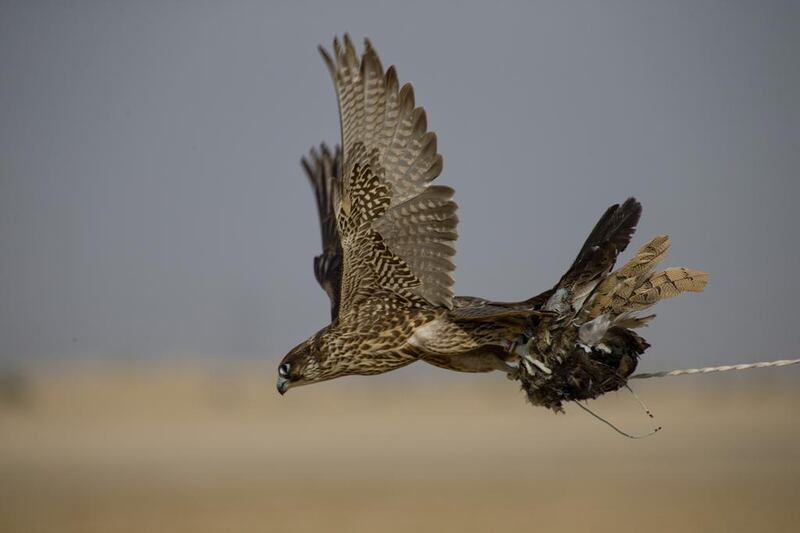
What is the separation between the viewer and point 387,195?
855cm

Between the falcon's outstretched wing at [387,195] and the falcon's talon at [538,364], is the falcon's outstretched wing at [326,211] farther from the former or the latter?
the falcon's talon at [538,364]

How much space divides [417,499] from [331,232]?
672 inches

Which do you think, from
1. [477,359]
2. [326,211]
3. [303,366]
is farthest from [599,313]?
[326,211]

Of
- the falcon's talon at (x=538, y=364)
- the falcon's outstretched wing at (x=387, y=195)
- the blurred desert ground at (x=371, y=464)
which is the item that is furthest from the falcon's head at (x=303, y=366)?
the blurred desert ground at (x=371, y=464)

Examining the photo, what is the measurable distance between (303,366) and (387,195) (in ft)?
4.34

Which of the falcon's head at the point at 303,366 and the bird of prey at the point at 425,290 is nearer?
the bird of prey at the point at 425,290

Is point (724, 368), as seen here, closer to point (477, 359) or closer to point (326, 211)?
point (477, 359)

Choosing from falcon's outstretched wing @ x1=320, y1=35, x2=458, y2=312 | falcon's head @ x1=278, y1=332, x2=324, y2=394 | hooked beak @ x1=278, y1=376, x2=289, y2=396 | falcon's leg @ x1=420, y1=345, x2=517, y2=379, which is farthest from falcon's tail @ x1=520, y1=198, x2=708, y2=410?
hooked beak @ x1=278, y1=376, x2=289, y2=396

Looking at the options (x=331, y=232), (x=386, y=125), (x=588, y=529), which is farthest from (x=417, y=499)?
(x=386, y=125)

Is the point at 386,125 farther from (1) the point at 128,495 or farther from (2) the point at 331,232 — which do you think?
(1) the point at 128,495

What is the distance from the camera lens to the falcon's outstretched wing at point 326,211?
10.1m

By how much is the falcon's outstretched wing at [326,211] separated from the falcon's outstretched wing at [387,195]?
1.11 m

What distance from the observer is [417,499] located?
26.7 metres

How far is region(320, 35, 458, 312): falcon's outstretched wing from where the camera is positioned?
827cm
